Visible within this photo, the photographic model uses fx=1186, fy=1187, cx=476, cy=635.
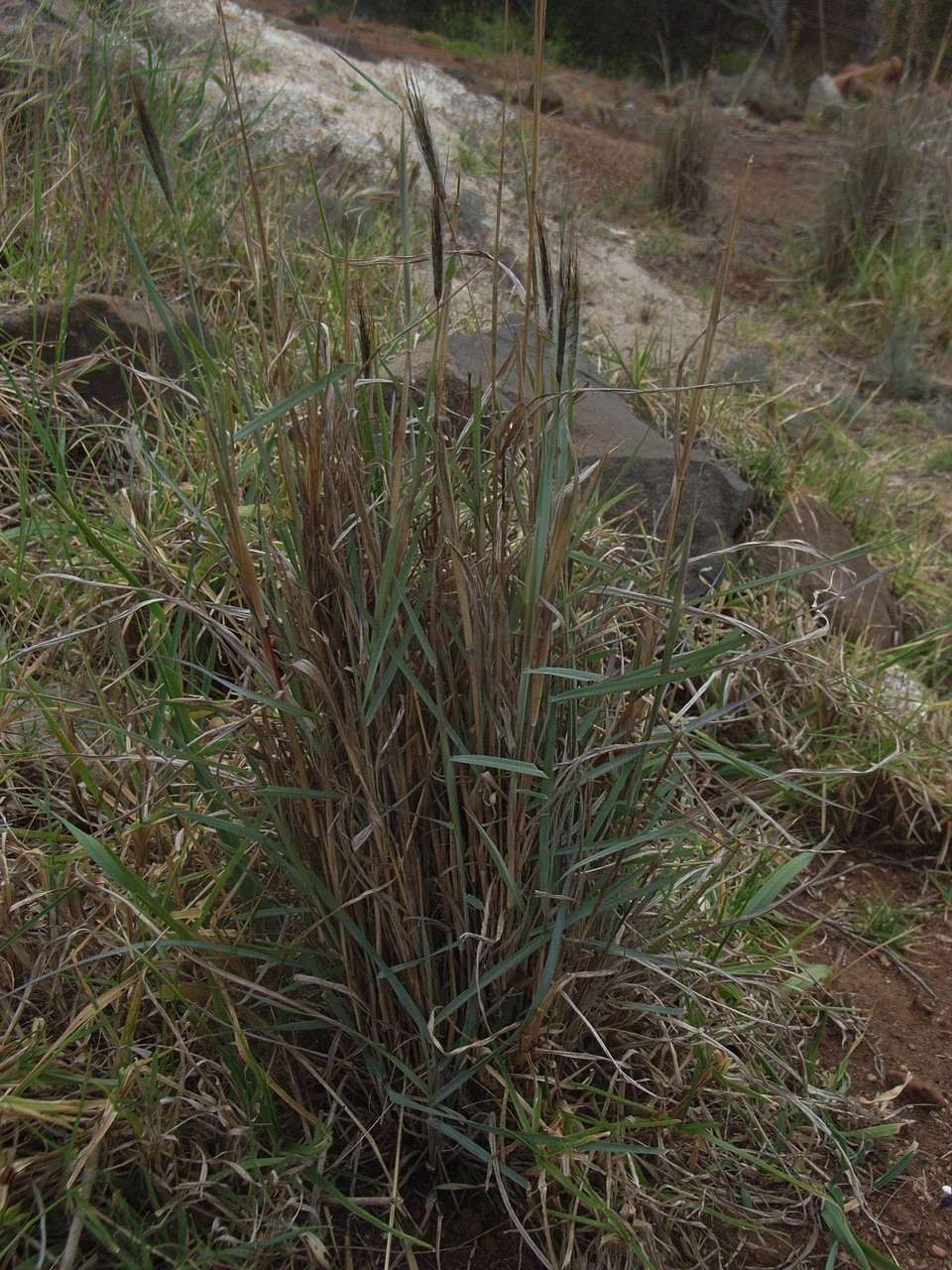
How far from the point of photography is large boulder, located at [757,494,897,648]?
278cm

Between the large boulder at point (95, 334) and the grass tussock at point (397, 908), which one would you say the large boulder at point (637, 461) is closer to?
the large boulder at point (95, 334)

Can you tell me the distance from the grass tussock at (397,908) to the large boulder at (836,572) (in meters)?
1.31

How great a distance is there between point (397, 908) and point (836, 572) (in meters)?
1.81

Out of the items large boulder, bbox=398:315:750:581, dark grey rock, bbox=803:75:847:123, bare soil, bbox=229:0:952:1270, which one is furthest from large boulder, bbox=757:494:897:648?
dark grey rock, bbox=803:75:847:123

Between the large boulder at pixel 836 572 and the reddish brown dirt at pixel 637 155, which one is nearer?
the large boulder at pixel 836 572

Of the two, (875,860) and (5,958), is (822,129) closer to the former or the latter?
(875,860)

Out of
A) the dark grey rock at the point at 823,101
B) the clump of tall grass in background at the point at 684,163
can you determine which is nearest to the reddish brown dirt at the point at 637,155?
the clump of tall grass in background at the point at 684,163

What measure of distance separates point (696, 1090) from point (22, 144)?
2.77 m

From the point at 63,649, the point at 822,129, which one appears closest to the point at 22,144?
the point at 63,649

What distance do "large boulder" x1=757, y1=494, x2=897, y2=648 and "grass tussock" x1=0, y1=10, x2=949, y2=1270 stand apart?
1.31 m

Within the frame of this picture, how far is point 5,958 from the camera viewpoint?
145 centimetres

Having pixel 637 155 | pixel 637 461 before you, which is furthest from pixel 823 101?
pixel 637 461

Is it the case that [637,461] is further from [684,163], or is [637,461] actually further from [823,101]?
[823,101]

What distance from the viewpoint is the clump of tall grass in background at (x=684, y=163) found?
5.57 meters
